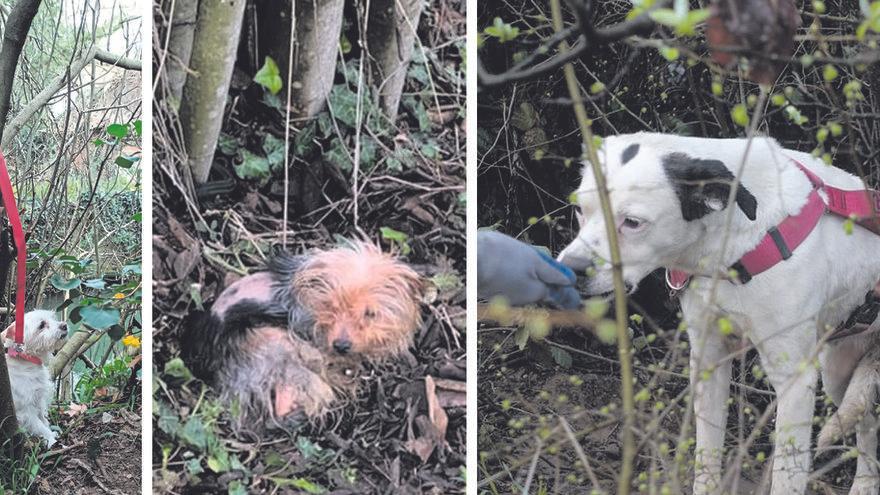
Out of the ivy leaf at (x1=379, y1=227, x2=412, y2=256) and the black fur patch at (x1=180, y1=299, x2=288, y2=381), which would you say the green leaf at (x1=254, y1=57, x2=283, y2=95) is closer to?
the ivy leaf at (x1=379, y1=227, x2=412, y2=256)

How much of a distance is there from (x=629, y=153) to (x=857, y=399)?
1006mm

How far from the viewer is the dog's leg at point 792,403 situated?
2535mm

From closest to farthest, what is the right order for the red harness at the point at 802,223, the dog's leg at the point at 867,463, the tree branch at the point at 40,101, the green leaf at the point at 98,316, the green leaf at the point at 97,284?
the red harness at the point at 802,223 < the dog's leg at the point at 867,463 < the green leaf at the point at 98,316 < the green leaf at the point at 97,284 < the tree branch at the point at 40,101

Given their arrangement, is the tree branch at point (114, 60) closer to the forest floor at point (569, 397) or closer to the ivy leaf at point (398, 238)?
the ivy leaf at point (398, 238)

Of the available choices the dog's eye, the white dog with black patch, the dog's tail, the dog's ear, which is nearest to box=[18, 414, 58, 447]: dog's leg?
the white dog with black patch

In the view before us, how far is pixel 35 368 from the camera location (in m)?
4.13

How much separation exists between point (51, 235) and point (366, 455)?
248 cm

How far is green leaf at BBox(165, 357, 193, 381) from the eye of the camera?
8.82 feet

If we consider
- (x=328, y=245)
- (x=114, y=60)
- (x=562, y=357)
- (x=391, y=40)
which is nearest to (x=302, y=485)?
(x=328, y=245)

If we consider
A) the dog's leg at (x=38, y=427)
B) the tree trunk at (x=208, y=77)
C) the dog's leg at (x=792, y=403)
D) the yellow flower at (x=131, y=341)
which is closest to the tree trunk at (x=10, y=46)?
the yellow flower at (x=131, y=341)

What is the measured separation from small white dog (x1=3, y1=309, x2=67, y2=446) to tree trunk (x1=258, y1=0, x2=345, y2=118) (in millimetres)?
2025

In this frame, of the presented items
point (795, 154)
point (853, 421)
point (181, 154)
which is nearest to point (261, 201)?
point (181, 154)

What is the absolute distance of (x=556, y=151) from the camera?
2.96 metres

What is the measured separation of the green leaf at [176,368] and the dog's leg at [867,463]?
190cm
